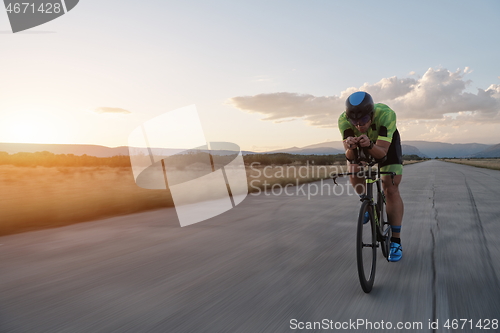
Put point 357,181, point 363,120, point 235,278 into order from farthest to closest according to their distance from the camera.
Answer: point 357,181, point 235,278, point 363,120

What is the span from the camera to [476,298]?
2.89m

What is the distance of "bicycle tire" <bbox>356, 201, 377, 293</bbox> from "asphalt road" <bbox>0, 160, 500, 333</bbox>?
129 millimetres

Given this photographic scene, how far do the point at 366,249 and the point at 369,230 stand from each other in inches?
10.9

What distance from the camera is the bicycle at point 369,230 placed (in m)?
3.00

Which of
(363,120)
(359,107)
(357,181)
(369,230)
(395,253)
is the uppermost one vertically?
(359,107)

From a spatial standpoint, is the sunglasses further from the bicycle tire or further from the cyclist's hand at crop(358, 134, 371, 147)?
the bicycle tire

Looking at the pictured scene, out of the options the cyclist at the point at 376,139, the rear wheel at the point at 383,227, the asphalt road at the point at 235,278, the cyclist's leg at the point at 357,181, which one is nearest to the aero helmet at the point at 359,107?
the cyclist at the point at 376,139

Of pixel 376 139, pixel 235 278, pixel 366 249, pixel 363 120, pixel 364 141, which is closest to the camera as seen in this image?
pixel 364 141

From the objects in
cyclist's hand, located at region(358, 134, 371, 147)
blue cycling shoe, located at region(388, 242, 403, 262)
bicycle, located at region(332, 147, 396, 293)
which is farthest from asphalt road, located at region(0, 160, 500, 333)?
cyclist's hand, located at region(358, 134, 371, 147)

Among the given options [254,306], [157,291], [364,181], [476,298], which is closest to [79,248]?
[157,291]

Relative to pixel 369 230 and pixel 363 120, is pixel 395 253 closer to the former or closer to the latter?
pixel 369 230

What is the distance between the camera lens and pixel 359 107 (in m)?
3.16

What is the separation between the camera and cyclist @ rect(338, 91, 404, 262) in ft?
10.4

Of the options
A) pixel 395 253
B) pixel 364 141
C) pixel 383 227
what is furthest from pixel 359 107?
pixel 395 253
